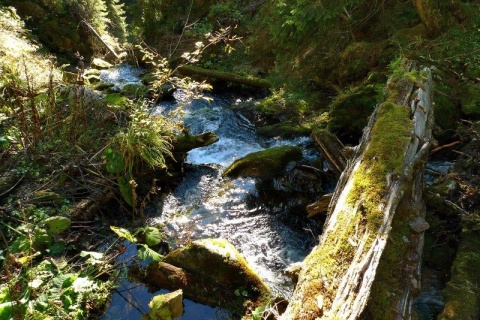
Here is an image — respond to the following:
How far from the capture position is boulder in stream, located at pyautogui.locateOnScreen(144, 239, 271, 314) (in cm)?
386

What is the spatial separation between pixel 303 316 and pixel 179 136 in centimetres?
445

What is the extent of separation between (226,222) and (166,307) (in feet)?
6.26

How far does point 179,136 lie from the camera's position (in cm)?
614

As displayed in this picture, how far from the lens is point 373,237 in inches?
102

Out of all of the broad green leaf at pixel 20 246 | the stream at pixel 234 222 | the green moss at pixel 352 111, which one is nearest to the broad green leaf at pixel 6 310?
the broad green leaf at pixel 20 246

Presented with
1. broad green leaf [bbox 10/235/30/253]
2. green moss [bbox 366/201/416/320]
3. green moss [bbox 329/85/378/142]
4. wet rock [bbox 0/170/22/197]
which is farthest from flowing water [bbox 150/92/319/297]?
wet rock [bbox 0/170/22/197]

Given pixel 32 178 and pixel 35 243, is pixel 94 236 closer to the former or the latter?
pixel 35 243

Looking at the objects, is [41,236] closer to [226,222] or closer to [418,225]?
[226,222]

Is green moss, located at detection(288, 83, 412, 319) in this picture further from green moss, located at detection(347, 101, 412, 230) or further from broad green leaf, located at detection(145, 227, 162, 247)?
broad green leaf, located at detection(145, 227, 162, 247)

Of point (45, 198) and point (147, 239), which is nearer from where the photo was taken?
point (147, 239)

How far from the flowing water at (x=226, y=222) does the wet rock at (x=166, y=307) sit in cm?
17

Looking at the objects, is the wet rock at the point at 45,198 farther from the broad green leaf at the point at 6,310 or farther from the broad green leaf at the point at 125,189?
the broad green leaf at the point at 6,310

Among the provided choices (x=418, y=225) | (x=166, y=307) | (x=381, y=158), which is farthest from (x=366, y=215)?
(x=166, y=307)

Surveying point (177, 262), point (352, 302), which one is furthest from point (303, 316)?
point (177, 262)
